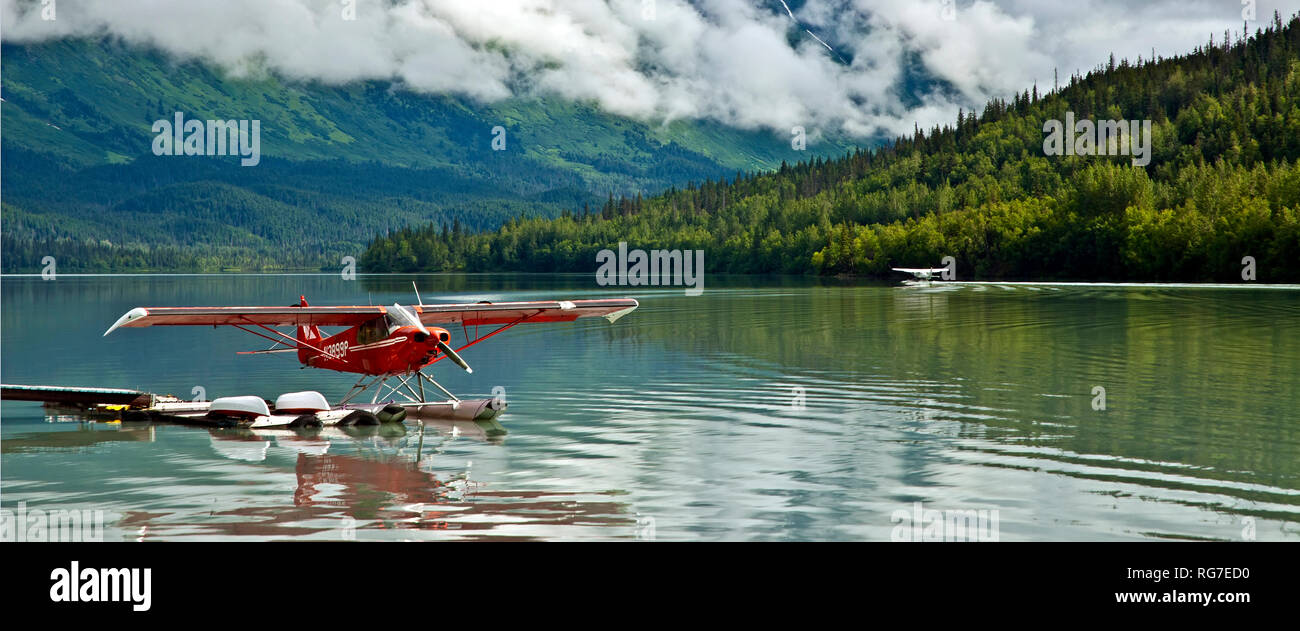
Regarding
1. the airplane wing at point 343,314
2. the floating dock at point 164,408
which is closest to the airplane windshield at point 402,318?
the airplane wing at point 343,314

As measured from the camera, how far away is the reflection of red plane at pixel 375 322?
78.1 feet

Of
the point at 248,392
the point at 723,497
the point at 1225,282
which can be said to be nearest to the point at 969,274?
the point at 1225,282

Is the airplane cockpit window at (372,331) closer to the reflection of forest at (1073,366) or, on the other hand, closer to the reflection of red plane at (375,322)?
the reflection of red plane at (375,322)

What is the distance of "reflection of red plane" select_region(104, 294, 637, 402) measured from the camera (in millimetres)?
23797

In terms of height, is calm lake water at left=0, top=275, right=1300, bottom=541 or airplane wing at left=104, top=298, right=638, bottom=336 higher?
airplane wing at left=104, top=298, right=638, bottom=336

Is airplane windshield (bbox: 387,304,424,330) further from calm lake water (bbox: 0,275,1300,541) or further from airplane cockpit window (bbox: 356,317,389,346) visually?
calm lake water (bbox: 0,275,1300,541)

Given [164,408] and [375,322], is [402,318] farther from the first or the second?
[164,408]

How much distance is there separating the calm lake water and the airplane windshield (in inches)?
96.4

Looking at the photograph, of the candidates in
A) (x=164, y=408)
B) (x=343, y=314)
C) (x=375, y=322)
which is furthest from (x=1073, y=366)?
(x=164, y=408)

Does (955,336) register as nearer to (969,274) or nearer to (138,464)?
(138,464)

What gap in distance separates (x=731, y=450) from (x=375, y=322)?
→ 1018 centimetres

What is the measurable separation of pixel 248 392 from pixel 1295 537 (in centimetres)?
2778

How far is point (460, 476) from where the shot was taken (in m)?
17.9

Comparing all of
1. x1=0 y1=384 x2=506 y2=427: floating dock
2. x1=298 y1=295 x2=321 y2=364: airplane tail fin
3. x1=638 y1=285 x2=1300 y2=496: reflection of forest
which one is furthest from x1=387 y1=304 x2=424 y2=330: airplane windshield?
x1=638 y1=285 x2=1300 y2=496: reflection of forest
